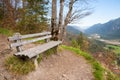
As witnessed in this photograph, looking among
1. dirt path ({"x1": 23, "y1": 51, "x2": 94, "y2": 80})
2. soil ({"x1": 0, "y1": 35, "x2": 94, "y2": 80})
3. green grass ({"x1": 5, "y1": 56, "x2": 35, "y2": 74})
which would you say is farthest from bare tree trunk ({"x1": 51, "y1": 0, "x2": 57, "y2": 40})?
green grass ({"x1": 5, "y1": 56, "x2": 35, "y2": 74})

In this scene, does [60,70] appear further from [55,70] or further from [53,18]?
[53,18]

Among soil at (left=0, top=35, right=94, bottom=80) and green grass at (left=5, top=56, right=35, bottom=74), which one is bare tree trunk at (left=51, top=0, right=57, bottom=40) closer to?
soil at (left=0, top=35, right=94, bottom=80)

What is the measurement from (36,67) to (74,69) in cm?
217

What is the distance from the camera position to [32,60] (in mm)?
6621

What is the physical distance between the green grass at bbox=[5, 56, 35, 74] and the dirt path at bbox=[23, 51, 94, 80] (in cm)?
22

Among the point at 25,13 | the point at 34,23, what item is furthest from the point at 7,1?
the point at 34,23

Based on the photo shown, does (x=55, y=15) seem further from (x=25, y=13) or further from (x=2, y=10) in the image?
(x=25, y=13)

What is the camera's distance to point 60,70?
25.7 ft

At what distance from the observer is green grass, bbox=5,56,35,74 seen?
600 centimetres

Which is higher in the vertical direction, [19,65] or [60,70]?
[19,65]

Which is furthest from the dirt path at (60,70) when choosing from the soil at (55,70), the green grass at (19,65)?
the green grass at (19,65)

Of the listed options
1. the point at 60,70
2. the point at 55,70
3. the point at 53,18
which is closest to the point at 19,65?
the point at 55,70

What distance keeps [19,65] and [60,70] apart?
222cm

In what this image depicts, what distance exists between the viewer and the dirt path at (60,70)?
264 inches
